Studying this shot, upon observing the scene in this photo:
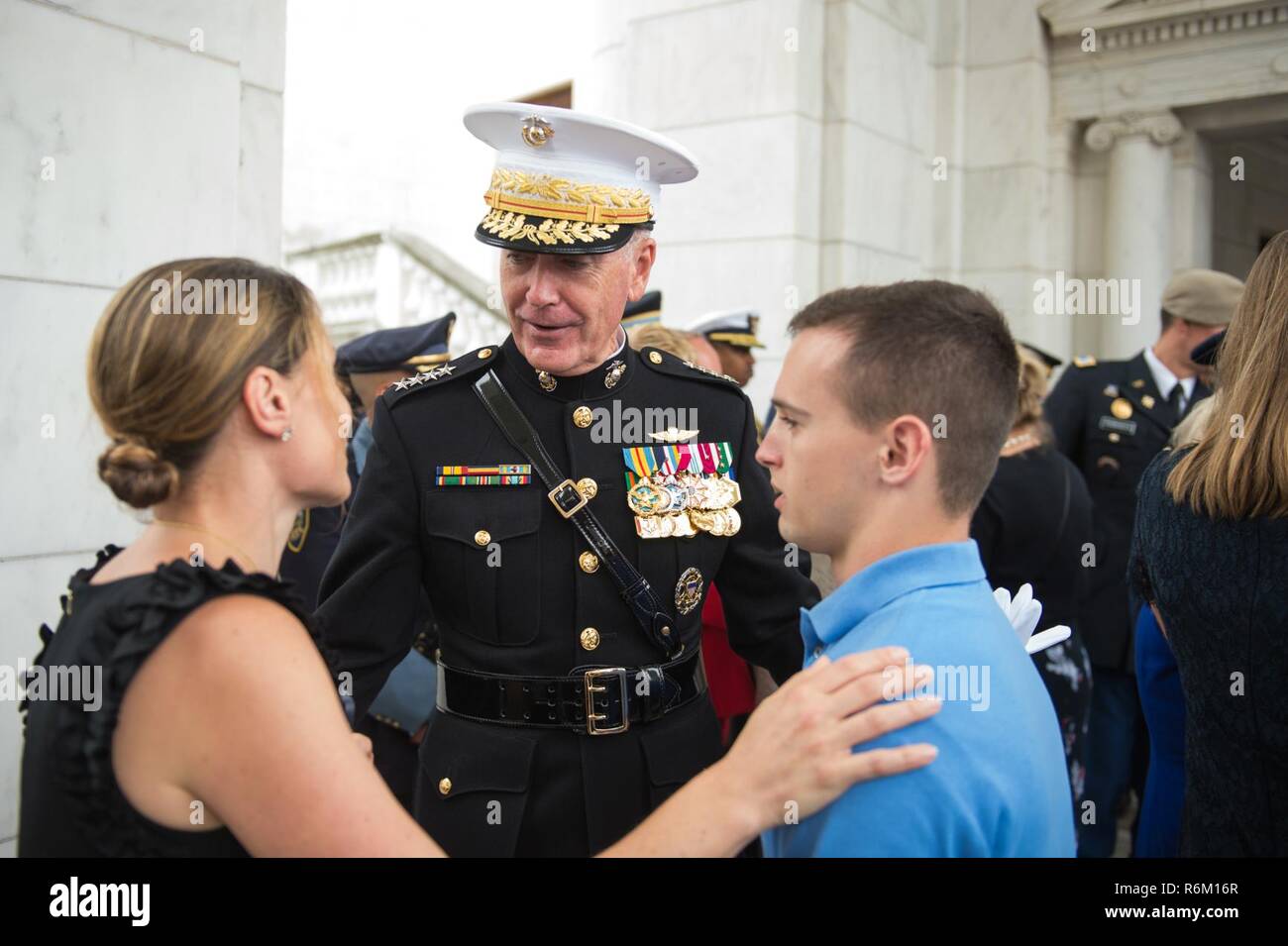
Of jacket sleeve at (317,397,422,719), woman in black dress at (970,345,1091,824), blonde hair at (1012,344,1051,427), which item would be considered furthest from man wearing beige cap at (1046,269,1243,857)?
jacket sleeve at (317,397,422,719)

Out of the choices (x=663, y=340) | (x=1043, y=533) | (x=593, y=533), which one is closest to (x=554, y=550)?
(x=593, y=533)

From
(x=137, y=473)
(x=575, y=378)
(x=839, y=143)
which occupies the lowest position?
(x=137, y=473)

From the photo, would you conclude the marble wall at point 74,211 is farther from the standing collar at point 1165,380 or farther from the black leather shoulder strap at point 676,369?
the standing collar at point 1165,380

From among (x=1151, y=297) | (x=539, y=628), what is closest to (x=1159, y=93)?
(x=1151, y=297)

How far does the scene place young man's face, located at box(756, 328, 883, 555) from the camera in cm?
167

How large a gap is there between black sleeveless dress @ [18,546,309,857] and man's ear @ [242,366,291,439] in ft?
0.74

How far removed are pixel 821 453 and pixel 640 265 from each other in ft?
3.50

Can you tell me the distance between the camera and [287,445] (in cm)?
165

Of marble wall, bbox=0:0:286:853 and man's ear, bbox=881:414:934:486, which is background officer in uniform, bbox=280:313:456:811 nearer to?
marble wall, bbox=0:0:286:853

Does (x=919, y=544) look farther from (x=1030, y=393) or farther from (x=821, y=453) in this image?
(x=1030, y=393)

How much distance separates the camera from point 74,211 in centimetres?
326

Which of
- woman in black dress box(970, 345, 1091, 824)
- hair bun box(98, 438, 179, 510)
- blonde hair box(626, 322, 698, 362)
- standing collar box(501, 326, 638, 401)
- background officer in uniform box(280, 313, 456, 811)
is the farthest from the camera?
blonde hair box(626, 322, 698, 362)

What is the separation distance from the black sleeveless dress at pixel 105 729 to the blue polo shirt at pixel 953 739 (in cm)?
77
